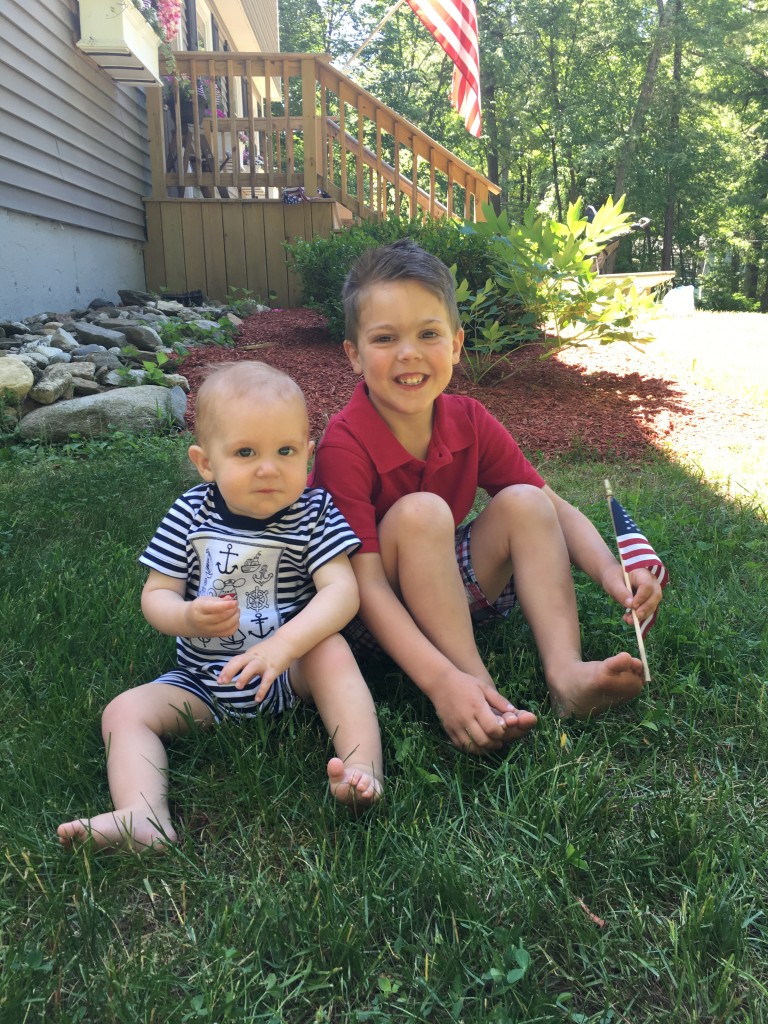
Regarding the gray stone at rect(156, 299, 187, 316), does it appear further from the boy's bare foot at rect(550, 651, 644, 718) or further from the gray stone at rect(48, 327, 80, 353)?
the boy's bare foot at rect(550, 651, 644, 718)

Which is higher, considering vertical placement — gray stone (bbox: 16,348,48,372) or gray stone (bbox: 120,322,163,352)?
gray stone (bbox: 120,322,163,352)

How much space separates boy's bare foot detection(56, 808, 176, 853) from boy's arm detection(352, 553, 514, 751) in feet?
1.89

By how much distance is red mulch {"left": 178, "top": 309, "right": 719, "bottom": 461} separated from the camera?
4309 millimetres

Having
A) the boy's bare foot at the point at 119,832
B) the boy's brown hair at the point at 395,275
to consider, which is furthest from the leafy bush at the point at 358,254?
the boy's bare foot at the point at 119,832

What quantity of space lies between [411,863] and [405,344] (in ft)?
3.73

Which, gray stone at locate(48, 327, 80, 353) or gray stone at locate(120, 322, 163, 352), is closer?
gray stone at locate(48, 327, 80, 353)

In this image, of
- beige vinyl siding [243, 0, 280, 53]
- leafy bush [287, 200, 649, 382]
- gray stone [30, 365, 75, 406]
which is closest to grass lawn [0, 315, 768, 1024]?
gray stone [30, 365, 75, 406]

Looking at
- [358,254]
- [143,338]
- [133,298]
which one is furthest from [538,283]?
[133,298]

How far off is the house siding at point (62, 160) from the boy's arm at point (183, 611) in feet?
16.1

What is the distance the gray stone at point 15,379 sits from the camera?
14.6 feet

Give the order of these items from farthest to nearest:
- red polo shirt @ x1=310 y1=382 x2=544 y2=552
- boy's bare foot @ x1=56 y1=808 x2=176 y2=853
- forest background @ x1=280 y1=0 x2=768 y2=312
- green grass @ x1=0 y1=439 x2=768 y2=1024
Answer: forest background @ x1=280 y1=0 x2=768 y2=312 < red polo shirt @ x1=310 y1=382 x2=544 y2=552 < boy's bare foot @ x1=56 y1=808 x2=176 y2=853 < green grass @ x1=0 y1=439 x2=768 y2=1024

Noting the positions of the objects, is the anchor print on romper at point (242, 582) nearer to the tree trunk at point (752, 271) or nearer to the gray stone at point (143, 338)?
the gray stone at point (143, 338)

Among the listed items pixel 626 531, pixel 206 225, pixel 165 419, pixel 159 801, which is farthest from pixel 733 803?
pixel 206 225

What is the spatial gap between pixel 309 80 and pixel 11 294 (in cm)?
451
